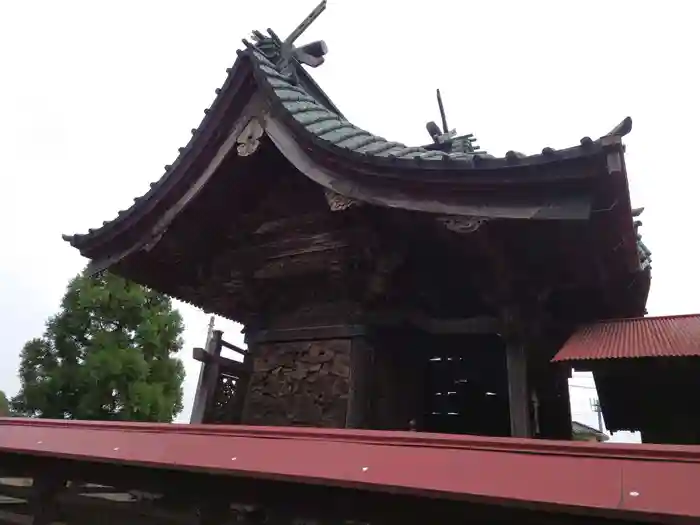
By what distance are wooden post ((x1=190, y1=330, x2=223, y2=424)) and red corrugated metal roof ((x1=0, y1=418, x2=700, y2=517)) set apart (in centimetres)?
179

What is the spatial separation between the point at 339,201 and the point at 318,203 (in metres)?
0.72

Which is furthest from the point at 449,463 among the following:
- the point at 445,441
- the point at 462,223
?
the point at 462,223

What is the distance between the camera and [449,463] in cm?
182

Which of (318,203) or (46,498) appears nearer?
(46,498)

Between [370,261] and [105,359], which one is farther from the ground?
[105,359]

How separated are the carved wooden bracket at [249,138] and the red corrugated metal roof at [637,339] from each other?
8.90ft

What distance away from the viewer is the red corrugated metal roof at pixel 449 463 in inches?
58.8

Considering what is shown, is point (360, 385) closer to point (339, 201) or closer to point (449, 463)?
point (339, 201)

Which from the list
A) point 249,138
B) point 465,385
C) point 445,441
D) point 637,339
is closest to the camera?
point 445,441

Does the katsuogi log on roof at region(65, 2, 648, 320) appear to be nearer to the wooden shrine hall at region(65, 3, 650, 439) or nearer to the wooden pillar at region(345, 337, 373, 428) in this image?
the wooden shrine hall at region(65, 3, 650, 439)

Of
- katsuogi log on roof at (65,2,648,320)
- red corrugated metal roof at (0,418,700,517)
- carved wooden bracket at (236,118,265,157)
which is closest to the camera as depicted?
red corrugated metal roof at (0,418,700,517)

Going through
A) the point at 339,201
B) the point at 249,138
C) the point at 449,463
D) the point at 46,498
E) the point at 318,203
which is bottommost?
the point at 46,498

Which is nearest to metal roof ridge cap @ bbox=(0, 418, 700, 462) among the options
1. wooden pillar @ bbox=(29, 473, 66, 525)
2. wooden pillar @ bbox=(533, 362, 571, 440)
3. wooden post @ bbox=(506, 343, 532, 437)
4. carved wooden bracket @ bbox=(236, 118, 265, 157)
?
wooden pillar @ bbox=(29, 473, 66, 525)

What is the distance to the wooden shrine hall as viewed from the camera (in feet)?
10.5
